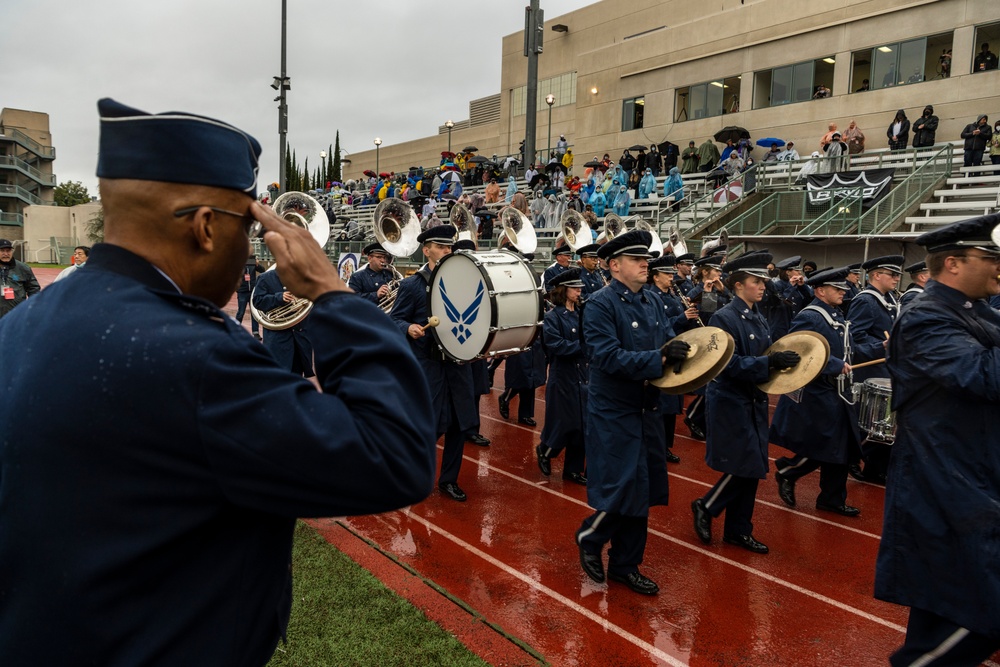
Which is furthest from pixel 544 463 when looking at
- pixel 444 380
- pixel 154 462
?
pixel 154 462

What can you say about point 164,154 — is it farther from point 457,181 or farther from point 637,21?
point 637,21

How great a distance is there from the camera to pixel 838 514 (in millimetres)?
6453

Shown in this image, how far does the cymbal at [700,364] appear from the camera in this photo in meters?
4.39

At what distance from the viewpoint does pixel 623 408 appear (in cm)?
476

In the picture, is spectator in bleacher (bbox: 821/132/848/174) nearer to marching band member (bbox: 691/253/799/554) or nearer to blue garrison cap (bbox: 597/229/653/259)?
marching band member (bbox: 691/253/799/554)

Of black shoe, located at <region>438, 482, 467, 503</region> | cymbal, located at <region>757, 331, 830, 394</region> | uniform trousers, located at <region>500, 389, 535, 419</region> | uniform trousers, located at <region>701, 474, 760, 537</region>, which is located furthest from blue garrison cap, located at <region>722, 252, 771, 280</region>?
uniform trousers, located at <region>500, 389, 535, 419</region>

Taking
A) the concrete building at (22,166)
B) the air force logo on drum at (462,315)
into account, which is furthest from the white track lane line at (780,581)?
the concrete building at (22,166)

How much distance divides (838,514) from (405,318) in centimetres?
429

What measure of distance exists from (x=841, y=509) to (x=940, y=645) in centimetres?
347

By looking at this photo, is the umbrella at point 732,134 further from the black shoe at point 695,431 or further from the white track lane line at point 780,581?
the white track lane line at point 780,581

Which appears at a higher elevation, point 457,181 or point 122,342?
point 457,181

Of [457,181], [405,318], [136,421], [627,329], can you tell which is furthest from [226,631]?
[457,181]

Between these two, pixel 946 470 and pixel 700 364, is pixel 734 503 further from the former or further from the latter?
pixel 946 470

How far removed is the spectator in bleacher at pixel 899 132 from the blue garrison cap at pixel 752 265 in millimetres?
18720
